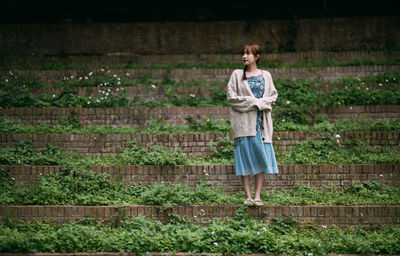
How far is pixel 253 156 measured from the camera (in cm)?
531

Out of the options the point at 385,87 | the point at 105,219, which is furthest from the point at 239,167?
the point at 385,87

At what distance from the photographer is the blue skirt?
5.26 m

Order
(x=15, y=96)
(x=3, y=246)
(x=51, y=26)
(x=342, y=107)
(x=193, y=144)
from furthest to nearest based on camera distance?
(x=51, y=26) < (x=15, y=96) < (x=342, y=107) < (x=193, y=144) < (x=3, y=246)

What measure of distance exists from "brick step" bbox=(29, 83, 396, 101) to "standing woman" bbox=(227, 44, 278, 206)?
2.95 metres

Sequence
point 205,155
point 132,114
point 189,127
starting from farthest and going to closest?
point 132,114 → point 189,127 → point 205,155

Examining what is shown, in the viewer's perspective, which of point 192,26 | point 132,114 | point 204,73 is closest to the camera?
point 132,114

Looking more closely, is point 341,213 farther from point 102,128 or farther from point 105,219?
point 102,128

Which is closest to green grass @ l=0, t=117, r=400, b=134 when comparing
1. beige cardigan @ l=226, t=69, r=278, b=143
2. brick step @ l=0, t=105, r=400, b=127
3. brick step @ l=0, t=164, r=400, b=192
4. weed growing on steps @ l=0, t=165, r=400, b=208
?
brick step @ l=0, t=105, r=400, b=127

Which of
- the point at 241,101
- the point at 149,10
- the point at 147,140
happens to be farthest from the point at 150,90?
the point at 149,10

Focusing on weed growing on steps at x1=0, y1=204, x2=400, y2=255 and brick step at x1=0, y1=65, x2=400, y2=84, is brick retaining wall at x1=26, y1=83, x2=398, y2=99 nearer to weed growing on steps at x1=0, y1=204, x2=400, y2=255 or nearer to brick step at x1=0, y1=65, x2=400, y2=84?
brick step at x1=0, y1=65, x2=400, y2=84

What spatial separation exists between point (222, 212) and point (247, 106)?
1.44 m

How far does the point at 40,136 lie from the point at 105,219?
2479 mm

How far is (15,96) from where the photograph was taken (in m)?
8.03

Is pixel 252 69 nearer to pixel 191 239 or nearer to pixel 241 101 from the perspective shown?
pixel 241 101
